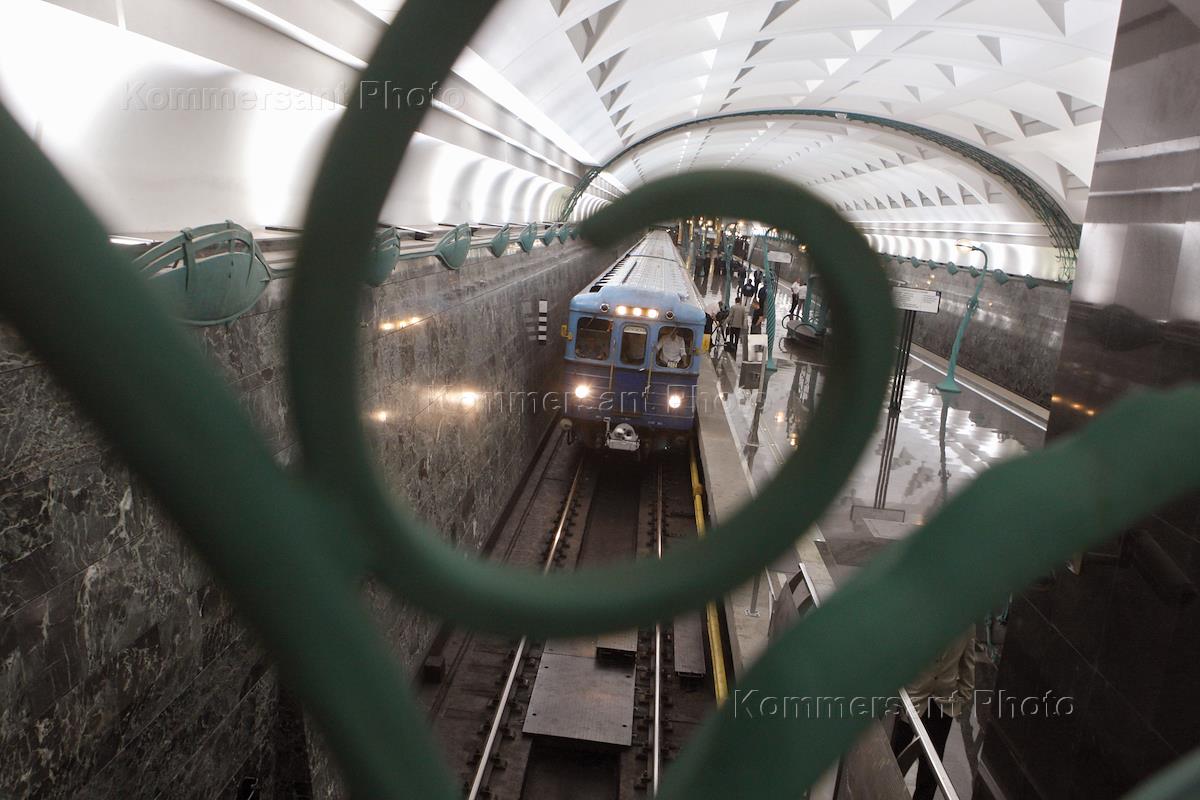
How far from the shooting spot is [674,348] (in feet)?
37.7

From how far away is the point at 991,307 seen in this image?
21.4 metres

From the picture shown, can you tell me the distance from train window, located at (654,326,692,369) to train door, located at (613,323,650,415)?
0.25m

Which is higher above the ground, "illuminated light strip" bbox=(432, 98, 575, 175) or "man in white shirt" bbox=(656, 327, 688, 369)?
"illuminated light strip" bbox=(432, 98, 575, 175)

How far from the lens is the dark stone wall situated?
17859 mm

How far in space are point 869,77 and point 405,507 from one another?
23.8 m

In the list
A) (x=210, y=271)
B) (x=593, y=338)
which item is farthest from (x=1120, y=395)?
(x=593, y=338)

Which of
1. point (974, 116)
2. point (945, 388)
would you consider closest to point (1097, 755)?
point (945, 388)

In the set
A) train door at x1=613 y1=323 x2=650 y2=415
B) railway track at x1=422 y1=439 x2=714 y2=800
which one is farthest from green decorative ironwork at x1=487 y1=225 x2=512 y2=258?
railway track at x1=422 y1=439 x2=714 y2=800

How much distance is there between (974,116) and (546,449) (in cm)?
1700

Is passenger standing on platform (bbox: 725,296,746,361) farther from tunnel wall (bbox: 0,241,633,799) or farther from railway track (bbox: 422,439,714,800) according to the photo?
tunnel wall (bbox: 0,241,633,799)

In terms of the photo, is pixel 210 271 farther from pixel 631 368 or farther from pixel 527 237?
pixel 527 237

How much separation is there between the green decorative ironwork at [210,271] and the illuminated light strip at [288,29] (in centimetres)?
231

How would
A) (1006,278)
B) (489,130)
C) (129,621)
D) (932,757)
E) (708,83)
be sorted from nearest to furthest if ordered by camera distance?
(129,621) → (932,757) → (489,130) → (1006,278) → (708,83)

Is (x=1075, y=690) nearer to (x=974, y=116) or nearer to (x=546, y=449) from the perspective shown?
(x=546, y=449)
